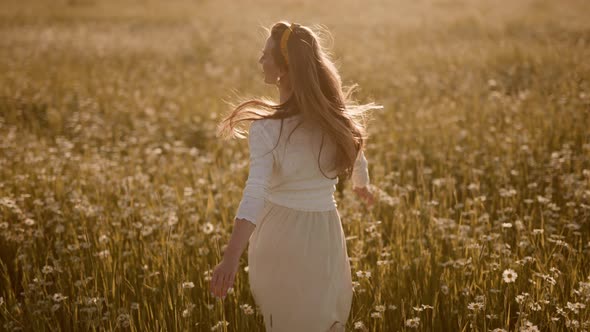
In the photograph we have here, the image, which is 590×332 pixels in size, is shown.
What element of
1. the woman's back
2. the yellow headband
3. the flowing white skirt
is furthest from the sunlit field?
the woman's back

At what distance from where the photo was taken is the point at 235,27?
20.7 meters

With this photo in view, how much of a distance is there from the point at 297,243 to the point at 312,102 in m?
0.74

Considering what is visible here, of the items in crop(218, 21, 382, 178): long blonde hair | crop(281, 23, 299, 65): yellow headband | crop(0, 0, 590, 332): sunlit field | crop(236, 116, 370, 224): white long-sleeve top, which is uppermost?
crop(281, 23, 299, 65): yellow headband

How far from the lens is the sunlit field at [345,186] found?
344 centimetres

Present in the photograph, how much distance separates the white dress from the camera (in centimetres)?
287

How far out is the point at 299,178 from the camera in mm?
2920

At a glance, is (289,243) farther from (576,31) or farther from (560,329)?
(576,31)

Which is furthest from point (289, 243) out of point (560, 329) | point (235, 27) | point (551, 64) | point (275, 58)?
point (235, 27)

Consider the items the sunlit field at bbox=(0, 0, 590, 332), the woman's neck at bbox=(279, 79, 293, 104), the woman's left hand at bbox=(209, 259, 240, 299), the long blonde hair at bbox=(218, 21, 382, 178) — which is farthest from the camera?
the sunlit field at bbox=(0, 0, 590, 332)

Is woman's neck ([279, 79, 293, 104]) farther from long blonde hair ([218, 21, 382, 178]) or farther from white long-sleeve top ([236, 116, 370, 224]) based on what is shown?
white long-sleeve top ([236, 116, 370, 224])

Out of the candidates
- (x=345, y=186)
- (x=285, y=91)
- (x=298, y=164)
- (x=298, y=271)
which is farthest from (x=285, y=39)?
(x=345, y=186)

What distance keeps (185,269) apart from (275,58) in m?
1.79

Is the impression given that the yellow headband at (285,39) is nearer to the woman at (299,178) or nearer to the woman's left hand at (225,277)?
the woman at (299,178)

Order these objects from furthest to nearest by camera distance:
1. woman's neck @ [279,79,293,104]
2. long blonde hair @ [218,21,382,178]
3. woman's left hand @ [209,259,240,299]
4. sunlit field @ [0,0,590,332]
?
sunlit field @ [0,0,590,332]
woman's neck @ [279,79,293,104]
long blonde hair @ [218,21,382,178]
woman's left hand @ [209,259,240,299]
